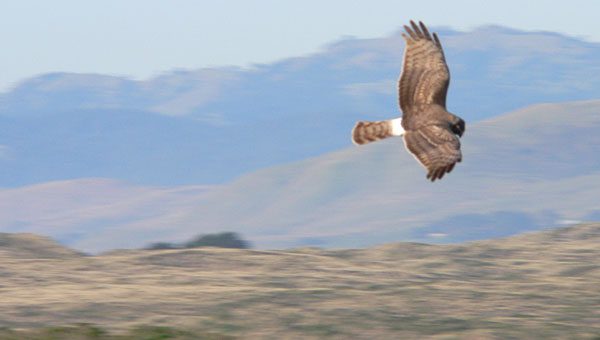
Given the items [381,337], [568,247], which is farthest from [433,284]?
[568,247]

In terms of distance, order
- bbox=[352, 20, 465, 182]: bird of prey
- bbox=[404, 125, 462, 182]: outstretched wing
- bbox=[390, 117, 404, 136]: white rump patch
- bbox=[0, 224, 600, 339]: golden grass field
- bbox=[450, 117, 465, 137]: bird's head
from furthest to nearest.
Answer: bbox=[0, 224, 600, 339]: golden grass field < bbox=[390, 117, 404, 136]: white rump patch < bbox=[450, 117, 465, 137]: bird's head < bbox=[352, 20, 465, 182]: bird of prey < bbox=[404, 125, 462, 182]: outstretched wing

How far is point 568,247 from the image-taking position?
3975cm

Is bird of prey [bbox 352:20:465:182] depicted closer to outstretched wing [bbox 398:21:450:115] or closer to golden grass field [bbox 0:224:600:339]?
outstretched wing [bbox 398:21:450:115]

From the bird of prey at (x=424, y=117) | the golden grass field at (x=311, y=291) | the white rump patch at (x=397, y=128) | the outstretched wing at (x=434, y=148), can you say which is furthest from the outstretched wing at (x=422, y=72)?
the golden grass field at (x=311, y=291)

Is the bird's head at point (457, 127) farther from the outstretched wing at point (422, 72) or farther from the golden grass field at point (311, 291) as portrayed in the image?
the golden grass field at point (311, 291)

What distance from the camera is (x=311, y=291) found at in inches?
1017

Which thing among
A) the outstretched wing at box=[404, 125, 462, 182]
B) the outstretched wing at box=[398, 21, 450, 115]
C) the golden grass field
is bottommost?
the golden grass field

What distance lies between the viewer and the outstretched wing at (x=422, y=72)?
712 inches

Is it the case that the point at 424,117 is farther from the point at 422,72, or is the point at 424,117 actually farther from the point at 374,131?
the point at 422,72

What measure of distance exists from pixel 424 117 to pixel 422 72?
1.14 metres

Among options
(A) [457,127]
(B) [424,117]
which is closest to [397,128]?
(B) [424,117]

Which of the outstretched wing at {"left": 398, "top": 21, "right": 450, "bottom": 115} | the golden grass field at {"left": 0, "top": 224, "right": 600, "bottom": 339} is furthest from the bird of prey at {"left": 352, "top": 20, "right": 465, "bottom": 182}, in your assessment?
the golden grass field at {"left": 0, "top": 224, "right": 600, "bottom": 339}

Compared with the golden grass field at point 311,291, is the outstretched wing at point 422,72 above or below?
above

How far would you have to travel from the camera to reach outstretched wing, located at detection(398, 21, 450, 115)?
59.3ft
